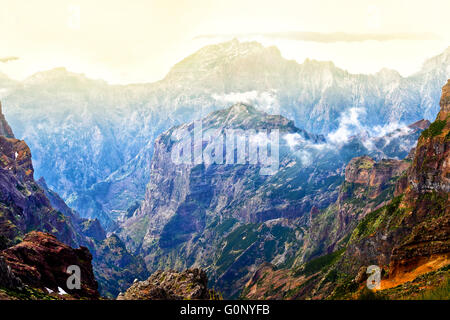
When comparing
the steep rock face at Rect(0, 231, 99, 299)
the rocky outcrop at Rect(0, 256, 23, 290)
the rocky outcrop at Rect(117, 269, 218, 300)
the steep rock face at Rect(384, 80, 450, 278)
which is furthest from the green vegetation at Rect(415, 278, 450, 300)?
the steep rock face at Rect(384, 80, 450, 278)

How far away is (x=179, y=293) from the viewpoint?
104m

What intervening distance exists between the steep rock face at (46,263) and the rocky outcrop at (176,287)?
1405cm

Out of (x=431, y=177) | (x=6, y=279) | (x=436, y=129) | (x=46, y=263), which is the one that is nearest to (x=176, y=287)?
A: (x=46, y=263)

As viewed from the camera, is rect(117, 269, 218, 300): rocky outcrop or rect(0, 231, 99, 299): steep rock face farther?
rect(117, 269, 218, 300): rocky outcrop

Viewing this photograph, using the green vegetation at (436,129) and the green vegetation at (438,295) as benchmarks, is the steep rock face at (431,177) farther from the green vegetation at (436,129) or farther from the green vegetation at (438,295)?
the green vegetation at (438,295)

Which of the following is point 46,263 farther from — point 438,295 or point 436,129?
point 436,129

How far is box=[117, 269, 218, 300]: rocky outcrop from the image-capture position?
85.0 meters

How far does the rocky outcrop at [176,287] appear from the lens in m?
85.0

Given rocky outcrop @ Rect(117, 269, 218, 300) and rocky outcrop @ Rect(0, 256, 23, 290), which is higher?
rocky outcrop @ Rect(0, 256, 23, 290)

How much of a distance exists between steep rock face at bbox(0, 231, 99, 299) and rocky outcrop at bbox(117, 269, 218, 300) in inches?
553

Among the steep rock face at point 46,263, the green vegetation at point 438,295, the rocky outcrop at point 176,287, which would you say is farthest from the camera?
the rocky outcrop at point 176,287

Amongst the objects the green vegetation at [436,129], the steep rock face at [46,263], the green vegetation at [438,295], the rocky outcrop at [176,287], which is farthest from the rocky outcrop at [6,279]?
the green vegetation at [436,129]

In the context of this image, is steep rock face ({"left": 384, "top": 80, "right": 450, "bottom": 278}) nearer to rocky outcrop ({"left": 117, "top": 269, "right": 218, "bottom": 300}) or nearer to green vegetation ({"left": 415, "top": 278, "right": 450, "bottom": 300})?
rocky outcrop ({"left": 117, "top": 269, "right": 218, "bottom": 300})

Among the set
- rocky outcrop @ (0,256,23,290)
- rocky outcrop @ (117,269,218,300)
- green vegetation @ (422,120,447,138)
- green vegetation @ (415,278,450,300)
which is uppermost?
green vegetation @ (415,278,450,300)
